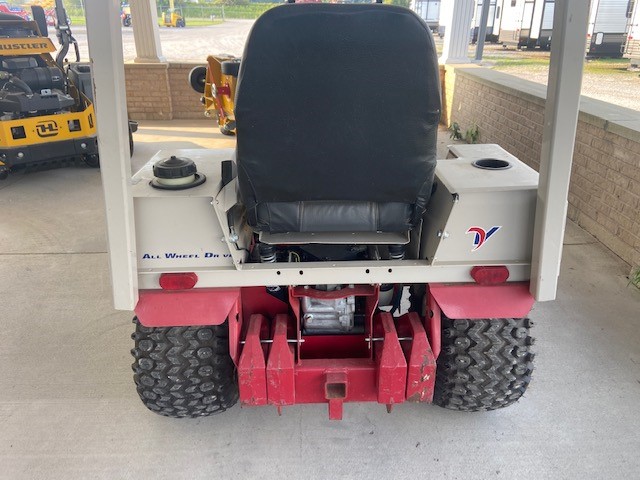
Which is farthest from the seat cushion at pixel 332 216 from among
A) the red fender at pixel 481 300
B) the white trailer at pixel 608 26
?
the white trailer at pixel 608 26

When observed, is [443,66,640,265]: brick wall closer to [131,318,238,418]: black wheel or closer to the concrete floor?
the concrete floor

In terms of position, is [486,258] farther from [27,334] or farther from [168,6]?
[168,6]

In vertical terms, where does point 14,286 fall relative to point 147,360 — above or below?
below

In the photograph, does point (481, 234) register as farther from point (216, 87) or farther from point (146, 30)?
point (146, 30)

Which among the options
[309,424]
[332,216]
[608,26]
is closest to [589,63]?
[608,26]

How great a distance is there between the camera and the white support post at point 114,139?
5.45 feet

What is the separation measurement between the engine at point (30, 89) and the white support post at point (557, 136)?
21.6ft

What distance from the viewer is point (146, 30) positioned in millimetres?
10047

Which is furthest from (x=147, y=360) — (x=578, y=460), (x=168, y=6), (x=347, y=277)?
(x=168, y=6)

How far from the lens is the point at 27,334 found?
3.56 metres

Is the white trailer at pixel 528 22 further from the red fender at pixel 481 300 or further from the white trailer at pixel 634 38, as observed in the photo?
the red fender at pixel 481 300

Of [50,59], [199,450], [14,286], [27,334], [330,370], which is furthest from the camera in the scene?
[50,59]

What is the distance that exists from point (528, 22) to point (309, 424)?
1042 inches

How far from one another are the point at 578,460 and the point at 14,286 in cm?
391
